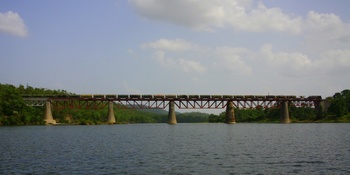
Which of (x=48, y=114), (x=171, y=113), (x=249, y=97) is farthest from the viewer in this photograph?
(x=249, y=97)

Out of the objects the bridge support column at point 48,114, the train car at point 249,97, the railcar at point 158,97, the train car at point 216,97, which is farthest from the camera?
the train car at point 249,97

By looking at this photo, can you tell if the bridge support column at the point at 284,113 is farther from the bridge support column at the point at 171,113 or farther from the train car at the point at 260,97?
the bridge support column at the point at 171,113

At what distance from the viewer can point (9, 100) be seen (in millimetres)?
128125

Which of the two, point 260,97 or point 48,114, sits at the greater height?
point 260,97

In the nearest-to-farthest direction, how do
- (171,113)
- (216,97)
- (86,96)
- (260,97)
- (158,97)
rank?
(171,113), (86,96), (158,97), (216,97), (260,97)

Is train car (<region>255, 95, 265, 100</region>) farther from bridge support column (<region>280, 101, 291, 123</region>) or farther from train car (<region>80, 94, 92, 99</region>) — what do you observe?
train car (<region>80, 94, 92, 99</region>)

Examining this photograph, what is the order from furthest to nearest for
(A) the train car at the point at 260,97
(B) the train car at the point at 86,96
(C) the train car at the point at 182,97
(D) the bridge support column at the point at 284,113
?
(A) the train car at the point at 260,97 < (D) the bridge support column at the point at 284,113 < (C) the train car at the point at 182,97 < (B) the train car at the point at 86,96

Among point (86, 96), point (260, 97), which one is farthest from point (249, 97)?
point (86, 96)

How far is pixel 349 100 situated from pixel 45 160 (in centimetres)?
16428

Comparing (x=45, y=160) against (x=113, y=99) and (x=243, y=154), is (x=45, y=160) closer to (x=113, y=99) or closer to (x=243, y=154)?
(x=243, y=154)

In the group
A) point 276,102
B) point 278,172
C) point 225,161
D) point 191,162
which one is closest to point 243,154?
point 225,161

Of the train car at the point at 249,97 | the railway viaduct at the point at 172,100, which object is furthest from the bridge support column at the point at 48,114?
the train car at the point at 249,97

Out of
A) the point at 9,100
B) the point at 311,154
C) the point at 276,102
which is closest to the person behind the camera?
the point at 311,154

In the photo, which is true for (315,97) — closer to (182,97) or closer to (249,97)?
(249,97)
